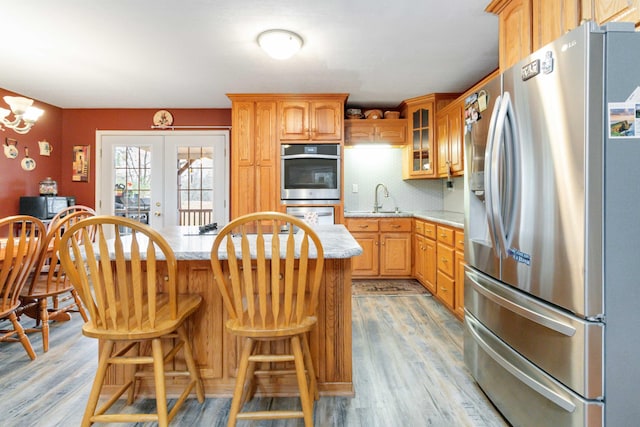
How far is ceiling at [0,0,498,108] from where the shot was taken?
7.46ft

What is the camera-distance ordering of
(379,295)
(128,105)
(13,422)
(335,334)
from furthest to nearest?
(128,105) < (379,295) < (335,334) < (13,422)

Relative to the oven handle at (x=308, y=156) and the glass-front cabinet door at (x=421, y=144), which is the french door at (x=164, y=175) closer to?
the oven handle at (x=308, y=156)

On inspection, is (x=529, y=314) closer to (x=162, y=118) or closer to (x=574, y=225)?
(x=574, y=225)

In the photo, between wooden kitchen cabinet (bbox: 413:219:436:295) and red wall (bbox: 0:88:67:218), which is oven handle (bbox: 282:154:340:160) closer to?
wooden kitchen cabinet (bbox: 413:219:436:295)

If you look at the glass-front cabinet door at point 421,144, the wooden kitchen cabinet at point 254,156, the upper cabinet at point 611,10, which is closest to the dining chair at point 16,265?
the wooden kitchen cabinet at point 254,156

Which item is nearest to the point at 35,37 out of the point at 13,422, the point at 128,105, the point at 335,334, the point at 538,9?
the point at 128,105

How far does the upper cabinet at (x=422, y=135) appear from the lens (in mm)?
4180

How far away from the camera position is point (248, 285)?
1.40 m

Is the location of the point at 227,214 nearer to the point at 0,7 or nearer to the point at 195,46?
the point at 195,46

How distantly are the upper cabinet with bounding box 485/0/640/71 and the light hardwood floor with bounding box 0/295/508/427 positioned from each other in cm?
183

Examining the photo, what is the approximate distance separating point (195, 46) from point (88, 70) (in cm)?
136

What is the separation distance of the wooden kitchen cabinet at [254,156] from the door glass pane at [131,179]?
5.14 feet

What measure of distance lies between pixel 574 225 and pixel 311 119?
3.35 m

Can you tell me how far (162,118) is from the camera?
480 cm
